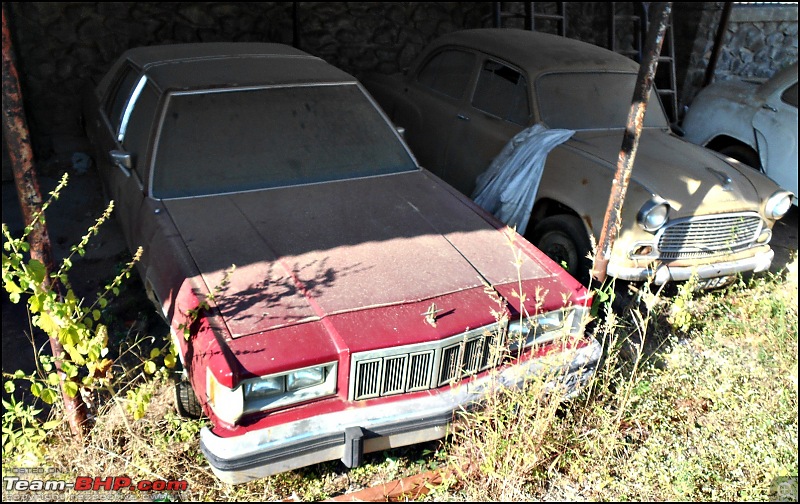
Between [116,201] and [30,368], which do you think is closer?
[30,368]

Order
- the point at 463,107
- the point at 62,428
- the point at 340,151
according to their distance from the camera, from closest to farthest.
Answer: the point at 62,428 → the point at 340,151 → the point at 463,107

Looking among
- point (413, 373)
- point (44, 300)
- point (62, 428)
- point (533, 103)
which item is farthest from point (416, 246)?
point (533, 103)

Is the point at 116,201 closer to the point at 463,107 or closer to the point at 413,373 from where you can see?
the point at 413,373

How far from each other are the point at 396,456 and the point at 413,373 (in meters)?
0.68

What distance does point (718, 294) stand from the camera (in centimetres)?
498

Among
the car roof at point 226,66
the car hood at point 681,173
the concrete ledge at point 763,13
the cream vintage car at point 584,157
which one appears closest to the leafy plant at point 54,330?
the car roof at point 226,66

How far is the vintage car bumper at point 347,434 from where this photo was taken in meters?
2.58

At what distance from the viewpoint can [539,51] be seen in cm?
547

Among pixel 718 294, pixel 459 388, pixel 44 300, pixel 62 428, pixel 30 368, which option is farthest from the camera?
pixel 718 294

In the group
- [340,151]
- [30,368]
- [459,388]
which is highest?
[340,151]

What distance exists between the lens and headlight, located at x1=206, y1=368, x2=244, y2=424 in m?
2.55

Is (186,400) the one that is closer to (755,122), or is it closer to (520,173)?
(520,173)

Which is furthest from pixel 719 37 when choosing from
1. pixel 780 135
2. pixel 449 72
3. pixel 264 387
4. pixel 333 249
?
pixel 264 387

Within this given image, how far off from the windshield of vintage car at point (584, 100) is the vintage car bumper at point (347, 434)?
2.69m
